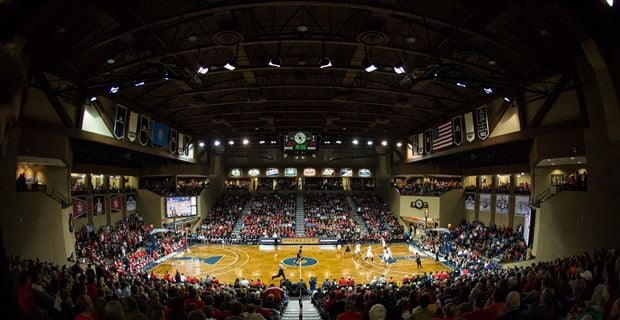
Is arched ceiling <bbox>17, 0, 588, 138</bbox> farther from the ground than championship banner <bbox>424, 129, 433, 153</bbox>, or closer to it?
farther from the ground

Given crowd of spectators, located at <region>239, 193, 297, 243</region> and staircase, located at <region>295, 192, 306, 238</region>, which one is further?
staircase, located at <region>295, 192, 306, 238</region>

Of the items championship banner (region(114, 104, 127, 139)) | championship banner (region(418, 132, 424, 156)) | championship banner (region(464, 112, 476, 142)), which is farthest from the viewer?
championship banner (region(418, 132, 424, 156))

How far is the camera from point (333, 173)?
144 feet

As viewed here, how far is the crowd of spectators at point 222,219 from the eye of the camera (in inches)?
1308

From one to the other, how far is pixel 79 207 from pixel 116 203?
5013mm

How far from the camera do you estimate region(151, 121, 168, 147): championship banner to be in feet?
82.3

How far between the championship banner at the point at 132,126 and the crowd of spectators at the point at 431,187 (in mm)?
25606

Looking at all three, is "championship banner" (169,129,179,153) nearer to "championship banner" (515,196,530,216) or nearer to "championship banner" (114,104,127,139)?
"championship banner" (114,104,127,139)

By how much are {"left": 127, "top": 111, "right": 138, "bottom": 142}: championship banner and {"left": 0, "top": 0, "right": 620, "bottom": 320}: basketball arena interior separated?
13 centimetres

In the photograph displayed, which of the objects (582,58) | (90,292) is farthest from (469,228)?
(90,292)

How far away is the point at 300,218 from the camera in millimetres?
38375

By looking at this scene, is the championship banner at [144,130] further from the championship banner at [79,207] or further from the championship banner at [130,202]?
the championship banner at [130,202]

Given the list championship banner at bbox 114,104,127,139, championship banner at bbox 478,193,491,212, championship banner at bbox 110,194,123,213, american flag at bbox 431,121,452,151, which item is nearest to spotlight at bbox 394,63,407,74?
american flag at bbox 431,121,452,151

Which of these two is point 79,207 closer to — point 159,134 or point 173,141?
point 159,134
